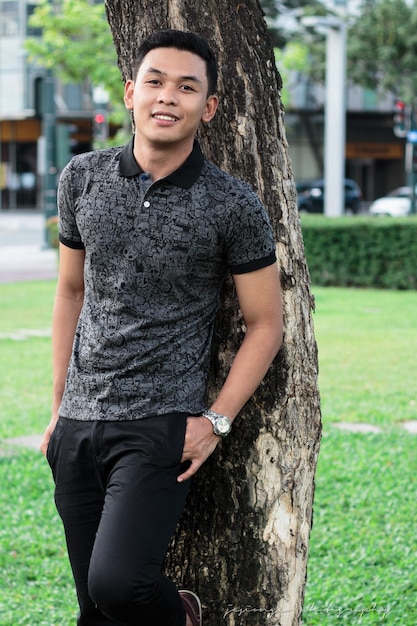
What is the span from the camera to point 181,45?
2.90 m

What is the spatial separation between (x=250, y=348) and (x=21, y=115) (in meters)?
50.2

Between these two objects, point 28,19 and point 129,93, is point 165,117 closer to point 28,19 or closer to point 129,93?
point 129,93

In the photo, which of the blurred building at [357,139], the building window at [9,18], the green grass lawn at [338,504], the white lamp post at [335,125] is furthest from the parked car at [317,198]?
the green grass lawn at [338,504]

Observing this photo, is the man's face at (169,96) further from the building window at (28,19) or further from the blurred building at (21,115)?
the building window at (28,19)

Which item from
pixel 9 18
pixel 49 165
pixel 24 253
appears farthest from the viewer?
pixel 9 18

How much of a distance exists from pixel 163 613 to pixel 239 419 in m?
0.64

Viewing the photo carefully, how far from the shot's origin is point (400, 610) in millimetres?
4465

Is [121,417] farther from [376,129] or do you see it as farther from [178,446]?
[376,129]

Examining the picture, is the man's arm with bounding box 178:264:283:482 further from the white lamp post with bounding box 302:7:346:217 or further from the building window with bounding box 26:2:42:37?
the building window with bounding box 26:2:42:37

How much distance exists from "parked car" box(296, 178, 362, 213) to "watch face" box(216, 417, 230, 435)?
40095mm

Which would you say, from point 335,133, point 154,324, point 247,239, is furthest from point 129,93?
point 335,133

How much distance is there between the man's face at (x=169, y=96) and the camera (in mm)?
2854

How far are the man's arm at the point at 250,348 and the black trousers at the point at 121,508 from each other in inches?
3.3

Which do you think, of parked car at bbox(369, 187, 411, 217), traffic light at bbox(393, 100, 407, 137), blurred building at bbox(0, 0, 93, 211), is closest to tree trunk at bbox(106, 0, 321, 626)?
traffic light at bbox(393, 100, 407, 137)
